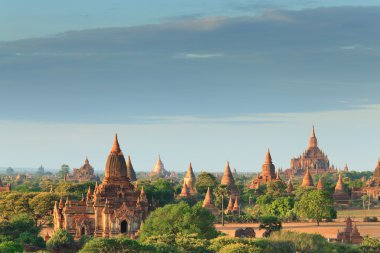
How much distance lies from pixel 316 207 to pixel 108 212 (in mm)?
32119

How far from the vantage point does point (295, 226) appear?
331ft

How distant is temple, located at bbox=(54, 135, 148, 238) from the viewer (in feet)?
277

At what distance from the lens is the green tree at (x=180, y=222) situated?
2721 inches

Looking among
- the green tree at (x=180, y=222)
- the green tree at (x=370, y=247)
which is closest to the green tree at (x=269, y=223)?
the green tree at (x=180, y=222)

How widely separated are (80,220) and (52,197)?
16733mm

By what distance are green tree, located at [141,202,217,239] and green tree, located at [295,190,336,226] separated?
36.9m

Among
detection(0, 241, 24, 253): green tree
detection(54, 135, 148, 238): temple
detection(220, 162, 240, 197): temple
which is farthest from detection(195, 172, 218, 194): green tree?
detection(0, 241, 24, 253): green tree

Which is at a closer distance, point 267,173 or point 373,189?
point 373,189

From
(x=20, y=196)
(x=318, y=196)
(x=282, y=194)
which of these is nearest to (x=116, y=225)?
(x=20, y=196)

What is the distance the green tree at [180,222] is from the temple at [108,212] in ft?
42.4

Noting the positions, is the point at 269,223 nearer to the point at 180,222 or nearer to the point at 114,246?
the point at 180,222

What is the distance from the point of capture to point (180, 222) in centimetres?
7006

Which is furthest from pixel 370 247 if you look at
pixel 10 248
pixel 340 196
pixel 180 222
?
pixel 340 196

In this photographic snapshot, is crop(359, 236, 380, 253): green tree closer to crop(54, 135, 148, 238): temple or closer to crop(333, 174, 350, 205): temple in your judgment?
crop(54, 135, 148, 238): temple
